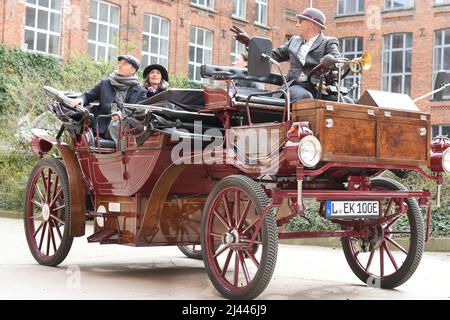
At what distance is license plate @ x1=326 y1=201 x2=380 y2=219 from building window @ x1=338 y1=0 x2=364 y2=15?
26927 mm

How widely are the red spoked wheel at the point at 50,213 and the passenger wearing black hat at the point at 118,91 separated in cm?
62

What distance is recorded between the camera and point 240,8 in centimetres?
3039

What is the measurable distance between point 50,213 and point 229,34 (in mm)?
23729

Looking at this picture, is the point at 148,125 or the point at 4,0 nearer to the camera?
the point at 148,125

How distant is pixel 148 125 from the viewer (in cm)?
557

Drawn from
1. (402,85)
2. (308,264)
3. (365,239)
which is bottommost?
(308,264)

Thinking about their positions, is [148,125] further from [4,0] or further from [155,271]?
[4,0]

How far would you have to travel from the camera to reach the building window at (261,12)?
101 feet

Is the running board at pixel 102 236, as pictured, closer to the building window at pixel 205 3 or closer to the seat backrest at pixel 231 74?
the seat backrest at pixel 231 74

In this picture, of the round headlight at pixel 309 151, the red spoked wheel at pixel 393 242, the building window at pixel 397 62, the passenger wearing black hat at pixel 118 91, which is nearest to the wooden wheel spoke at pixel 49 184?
the passenger wearing black hat at pixel 118 91

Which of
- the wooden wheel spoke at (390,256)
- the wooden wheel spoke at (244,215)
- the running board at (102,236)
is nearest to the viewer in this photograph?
the wooden wheel spoke at (244,215)
